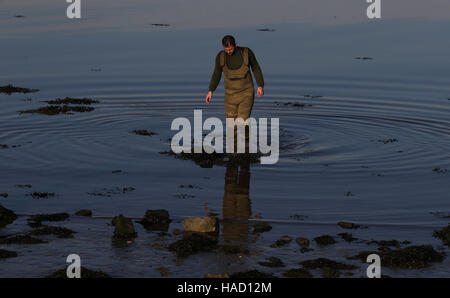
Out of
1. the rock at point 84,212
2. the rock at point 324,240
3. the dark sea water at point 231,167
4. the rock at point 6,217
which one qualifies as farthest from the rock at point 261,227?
the rock at point 6,217

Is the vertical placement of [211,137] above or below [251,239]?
above

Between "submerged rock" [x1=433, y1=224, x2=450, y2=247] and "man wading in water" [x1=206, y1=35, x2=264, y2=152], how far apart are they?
5.98m

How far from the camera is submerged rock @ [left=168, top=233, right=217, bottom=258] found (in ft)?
35.9

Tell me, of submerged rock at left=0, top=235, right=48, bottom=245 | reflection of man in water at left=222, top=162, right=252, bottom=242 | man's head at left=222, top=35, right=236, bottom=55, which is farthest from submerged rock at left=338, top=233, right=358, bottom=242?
man's head at left=222, top=35, right=236, bottom=55

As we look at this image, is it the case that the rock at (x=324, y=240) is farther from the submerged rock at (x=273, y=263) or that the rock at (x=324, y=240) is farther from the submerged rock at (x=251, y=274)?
the submerged rock at (x=251, y=274)

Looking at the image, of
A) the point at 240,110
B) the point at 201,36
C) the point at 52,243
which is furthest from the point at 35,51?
the point at 52,243

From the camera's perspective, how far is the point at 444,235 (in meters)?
11.7

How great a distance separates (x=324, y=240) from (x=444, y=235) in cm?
178

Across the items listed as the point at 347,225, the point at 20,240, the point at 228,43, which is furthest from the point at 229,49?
the point at 20,240

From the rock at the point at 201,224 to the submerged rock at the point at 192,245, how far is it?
37 centimetres

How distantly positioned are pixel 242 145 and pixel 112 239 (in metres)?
6.70

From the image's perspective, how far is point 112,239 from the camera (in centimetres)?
1154

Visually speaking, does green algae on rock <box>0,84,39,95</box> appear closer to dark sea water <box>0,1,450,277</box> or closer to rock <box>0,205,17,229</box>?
dark sea water <box>0,1,450,277</box>

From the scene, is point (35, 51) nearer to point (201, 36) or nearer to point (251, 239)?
point (201, 36)
